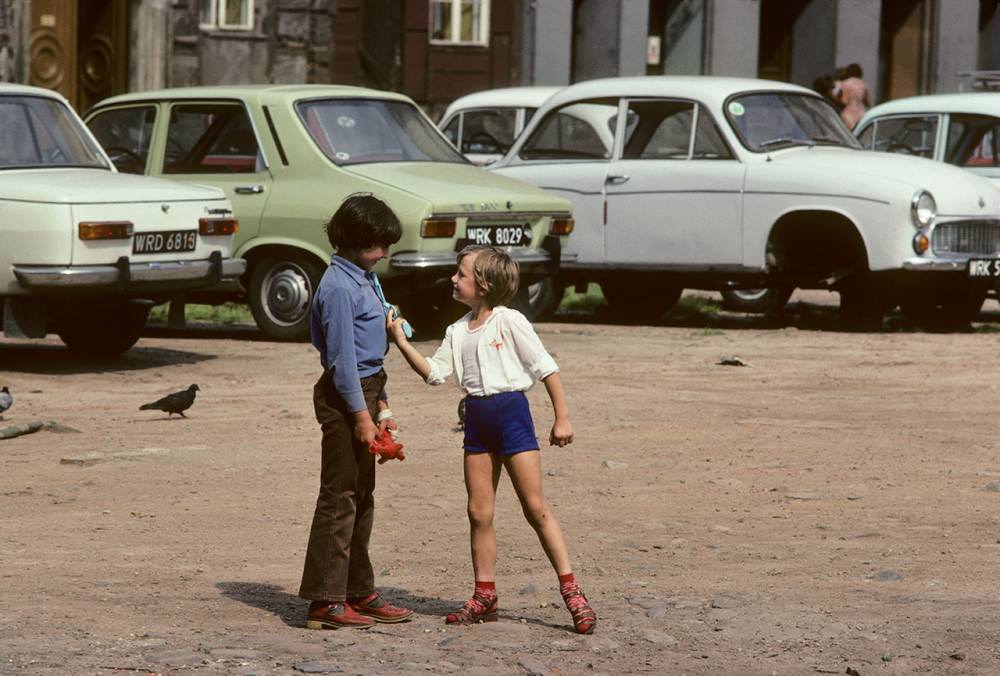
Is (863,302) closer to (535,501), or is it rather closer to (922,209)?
(922,209)

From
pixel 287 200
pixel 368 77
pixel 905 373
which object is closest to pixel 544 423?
pixel 905 373

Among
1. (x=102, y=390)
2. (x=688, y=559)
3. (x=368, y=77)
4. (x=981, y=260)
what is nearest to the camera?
(x=688, y=559)

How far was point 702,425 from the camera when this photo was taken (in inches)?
410

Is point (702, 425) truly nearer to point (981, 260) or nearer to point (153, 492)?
point (153, 492)

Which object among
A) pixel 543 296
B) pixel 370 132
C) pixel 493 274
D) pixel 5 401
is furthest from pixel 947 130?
pixel 493 274

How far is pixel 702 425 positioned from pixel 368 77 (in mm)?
19708

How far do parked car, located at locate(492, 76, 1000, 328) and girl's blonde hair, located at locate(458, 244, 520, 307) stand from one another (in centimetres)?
905

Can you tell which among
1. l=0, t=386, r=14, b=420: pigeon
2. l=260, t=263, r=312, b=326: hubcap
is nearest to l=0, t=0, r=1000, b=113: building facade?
l=260, t=263, r=312, b=326: hubcap

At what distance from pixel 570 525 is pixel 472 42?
23.6 m

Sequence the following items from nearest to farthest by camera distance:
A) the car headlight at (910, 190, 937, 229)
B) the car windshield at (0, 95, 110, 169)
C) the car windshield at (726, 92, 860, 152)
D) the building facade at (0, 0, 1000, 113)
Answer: the car windshield at (0, 95, 110, 169) → the car headlight at (910, 190, 937, 229) → the car windshield at (726, 92, 860, 152) → the building facade at (0, 0, 1000, 113)

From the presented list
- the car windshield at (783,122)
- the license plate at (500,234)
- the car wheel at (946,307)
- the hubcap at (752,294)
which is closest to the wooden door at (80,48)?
the hubcap at (752,294)

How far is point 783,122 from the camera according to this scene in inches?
630

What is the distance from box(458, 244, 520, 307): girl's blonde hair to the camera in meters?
6.23

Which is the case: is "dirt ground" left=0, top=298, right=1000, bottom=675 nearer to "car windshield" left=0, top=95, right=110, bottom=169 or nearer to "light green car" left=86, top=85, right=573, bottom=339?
"light green car" left=86, top=85, right=573, bottom=339
